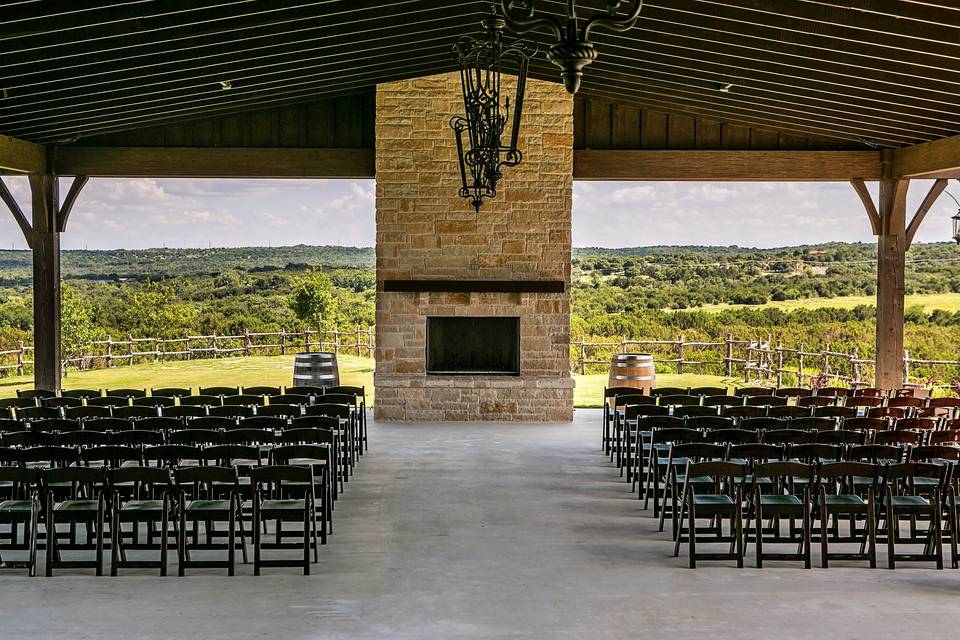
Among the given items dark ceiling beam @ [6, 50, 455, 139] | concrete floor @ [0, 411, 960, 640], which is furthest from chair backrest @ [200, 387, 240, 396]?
dark ceiling beam @ [6, 50, 455, 139]

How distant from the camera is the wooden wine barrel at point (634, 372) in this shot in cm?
1533

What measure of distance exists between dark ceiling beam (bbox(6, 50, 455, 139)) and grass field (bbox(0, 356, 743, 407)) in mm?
6984

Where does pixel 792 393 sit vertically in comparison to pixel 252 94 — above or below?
below

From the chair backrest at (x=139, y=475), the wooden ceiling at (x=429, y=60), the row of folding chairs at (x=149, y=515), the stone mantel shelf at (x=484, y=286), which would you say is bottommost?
the row of folding chairs at (x=149, y=515)

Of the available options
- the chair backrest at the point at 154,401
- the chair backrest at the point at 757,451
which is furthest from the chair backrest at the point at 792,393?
the chair backrest at the point at 154,401

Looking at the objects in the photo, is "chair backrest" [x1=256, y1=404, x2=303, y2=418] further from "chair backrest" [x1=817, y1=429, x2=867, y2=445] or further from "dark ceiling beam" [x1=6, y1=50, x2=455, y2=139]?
"chair backrest" [x1=817, y1=429, x2=867, y2=445]

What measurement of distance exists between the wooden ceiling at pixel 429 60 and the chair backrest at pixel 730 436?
13.2 feet

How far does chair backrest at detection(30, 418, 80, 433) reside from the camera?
909 cm

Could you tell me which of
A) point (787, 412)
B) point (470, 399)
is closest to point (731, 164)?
point (470, 399)

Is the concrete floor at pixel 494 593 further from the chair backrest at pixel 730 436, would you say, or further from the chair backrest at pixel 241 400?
the chair backrest at pixel 241 400

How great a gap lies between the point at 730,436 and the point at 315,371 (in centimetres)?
798

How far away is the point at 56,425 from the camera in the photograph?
920cm

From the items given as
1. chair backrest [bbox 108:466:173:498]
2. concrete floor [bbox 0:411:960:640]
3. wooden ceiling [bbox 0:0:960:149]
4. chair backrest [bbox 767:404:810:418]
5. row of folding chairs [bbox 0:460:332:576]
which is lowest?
concrete floor [bbox 0:411:960:640]

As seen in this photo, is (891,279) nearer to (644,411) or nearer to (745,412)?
(745,412)
